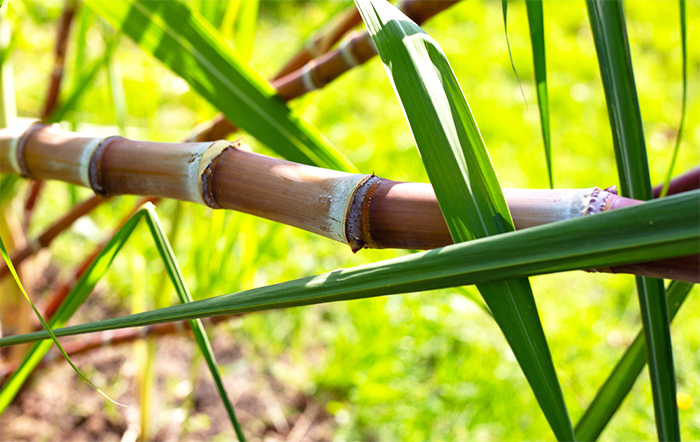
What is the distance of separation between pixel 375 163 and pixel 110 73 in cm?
73

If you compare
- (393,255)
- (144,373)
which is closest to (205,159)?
(144,373)

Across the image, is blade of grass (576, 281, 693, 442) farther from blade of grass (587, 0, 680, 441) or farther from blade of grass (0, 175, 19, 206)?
blade of grass (0, 175, 19, 206)

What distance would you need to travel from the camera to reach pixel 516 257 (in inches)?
5.6

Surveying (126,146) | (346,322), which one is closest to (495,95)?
(346,322)

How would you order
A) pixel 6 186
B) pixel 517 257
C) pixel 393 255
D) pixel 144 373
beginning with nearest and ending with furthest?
pixel 517 257 < pixel 6 186 < pixel 144 373 < pixel 393 255

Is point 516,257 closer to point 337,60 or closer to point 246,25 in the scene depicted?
point 337,60

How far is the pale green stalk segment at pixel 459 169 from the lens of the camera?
168 millimetres

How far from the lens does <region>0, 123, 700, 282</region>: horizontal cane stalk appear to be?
0.16 metres

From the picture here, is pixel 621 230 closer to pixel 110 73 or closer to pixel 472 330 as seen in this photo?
pixel 110 73

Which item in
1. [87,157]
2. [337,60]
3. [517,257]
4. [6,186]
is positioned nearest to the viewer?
[517,257]

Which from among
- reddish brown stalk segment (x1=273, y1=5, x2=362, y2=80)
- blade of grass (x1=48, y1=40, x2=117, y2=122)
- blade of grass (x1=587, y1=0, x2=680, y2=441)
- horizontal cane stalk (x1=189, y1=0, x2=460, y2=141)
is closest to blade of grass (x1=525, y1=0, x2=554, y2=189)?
blade of grass (x1=587, y1=0, x2=680, y2=441)

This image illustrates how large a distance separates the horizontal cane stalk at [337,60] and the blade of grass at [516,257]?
0.23 meters

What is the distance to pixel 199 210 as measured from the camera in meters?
0.65

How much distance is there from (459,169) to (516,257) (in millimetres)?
44
